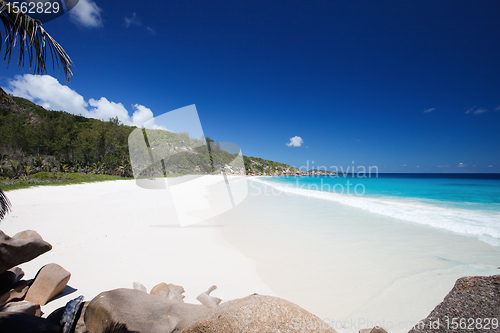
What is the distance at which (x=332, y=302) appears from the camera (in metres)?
3.31

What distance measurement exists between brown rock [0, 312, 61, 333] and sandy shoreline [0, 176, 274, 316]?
1050 millimetres

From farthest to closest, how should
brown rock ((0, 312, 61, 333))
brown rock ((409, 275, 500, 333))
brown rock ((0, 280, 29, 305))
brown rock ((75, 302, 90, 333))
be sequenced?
1. brown rock ((0, 280, 29, 305))
2. brown rock ((75, 302, 90, 333))
3. brown rock ((0, 312, 61, 333))
4. brown rock ((409, 275, 500, 333))

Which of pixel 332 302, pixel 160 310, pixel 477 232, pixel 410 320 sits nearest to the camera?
pixel 160 310

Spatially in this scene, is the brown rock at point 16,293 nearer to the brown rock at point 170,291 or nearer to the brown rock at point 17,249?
the brown rock at point 17,249

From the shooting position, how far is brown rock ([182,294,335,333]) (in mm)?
1403

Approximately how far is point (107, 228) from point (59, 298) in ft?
12.0

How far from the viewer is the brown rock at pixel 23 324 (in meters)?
1.83

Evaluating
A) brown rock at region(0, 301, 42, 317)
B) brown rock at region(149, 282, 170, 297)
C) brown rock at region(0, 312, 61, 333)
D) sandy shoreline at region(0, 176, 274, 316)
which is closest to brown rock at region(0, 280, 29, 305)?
sandy shoreline at region(0, 176, 274, 316)

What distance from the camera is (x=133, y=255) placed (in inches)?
184

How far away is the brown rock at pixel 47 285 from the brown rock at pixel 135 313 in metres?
1.24

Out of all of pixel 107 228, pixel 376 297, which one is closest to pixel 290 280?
pixel 376 297

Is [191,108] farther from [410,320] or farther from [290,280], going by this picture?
[410,320]

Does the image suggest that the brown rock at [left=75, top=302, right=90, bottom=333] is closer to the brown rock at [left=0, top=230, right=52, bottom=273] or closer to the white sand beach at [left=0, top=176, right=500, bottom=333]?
the white sand beach at [left=0, top=176, right=500, bottom=333]

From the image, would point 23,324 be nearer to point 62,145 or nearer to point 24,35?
point 24,35
